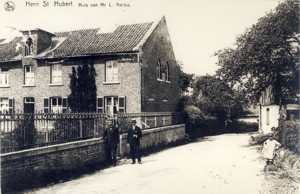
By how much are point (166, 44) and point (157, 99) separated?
4255mm

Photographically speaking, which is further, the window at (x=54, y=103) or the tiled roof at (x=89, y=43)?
the window at (x=54, y=103)

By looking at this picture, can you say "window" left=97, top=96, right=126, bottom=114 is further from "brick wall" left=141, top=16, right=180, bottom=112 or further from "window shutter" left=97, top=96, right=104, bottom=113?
"brick wall" left=141, top=16, right=180, bottom=112

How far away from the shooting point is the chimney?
23484 mm

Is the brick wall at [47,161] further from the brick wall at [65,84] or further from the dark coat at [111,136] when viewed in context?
the brick wall at [65,84]

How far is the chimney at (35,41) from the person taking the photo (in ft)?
77.0

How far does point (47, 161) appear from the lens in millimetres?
9516

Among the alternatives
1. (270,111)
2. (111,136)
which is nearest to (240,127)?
(270,111)

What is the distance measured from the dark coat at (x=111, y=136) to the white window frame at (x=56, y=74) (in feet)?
37.2

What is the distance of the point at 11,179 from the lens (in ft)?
27.1

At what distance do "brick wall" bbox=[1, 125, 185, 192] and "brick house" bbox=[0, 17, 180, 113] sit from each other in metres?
7.61

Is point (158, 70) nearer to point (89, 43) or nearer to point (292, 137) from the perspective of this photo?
point (89, 43)

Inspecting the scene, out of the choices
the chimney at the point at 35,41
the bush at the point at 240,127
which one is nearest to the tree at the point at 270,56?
the chimney at the point at 35,41

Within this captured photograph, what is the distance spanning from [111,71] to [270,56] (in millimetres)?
10019

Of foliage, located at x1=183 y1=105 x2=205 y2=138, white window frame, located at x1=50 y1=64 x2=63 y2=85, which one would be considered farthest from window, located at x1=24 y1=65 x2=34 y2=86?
foliage, located at x1=183 y1=105 x2=205 y2=138
